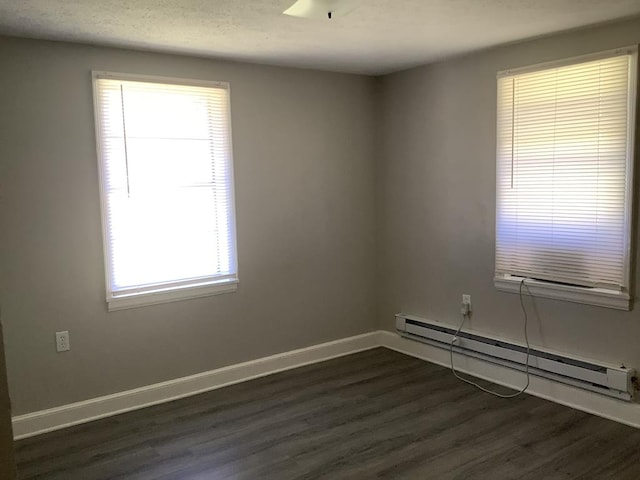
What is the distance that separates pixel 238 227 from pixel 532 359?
6.96 ft

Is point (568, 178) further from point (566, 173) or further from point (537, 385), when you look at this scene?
point (537, 385)

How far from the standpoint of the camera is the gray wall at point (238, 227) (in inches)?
122

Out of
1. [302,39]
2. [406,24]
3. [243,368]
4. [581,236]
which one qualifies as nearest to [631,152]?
[581,236]

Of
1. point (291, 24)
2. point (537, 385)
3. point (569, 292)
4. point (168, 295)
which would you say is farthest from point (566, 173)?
point (168, 295)

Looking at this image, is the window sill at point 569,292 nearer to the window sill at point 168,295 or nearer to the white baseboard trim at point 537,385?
the white baseboard trim at point 537,385

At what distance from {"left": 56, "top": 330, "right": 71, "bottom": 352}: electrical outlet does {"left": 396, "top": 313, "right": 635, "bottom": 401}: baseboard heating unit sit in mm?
2436

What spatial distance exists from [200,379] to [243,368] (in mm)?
331

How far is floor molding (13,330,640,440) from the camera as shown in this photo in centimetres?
318

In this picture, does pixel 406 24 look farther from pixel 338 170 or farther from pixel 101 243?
pixel 101 243

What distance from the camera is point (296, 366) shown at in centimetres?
421

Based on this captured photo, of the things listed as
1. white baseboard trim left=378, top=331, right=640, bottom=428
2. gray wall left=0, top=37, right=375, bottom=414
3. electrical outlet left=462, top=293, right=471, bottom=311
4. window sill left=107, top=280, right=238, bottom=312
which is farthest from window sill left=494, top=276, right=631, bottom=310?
window sill left=107, top=280, right=238, bottom=312

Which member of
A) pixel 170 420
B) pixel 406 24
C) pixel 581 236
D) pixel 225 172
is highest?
pixel 406 24

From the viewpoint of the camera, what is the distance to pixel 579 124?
321cm

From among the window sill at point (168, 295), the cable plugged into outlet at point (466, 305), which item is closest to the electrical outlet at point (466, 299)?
the cable plugged into outlet at point (466, 305)
